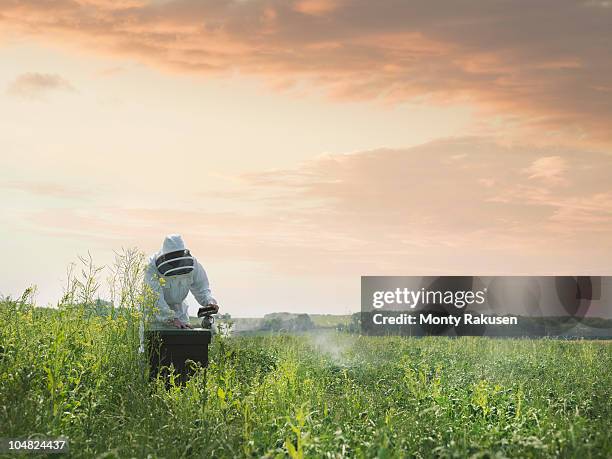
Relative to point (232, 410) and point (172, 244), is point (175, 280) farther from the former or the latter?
point (232, 410)

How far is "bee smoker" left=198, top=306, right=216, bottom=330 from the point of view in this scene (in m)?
9.95

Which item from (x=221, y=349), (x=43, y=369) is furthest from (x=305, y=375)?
(x=43, y=369)

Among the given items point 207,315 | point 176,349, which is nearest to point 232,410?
point 176,349

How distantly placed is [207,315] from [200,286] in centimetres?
60

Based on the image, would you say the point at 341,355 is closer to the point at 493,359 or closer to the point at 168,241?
the point at 493,359

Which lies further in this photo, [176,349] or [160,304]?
[160,304]

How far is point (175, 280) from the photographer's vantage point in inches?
408

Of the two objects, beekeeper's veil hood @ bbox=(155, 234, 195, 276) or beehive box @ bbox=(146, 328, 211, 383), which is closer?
beehive box @ bbox=(146, 328, 211, 383)

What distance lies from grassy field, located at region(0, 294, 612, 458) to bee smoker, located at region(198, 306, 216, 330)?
1.13 ft

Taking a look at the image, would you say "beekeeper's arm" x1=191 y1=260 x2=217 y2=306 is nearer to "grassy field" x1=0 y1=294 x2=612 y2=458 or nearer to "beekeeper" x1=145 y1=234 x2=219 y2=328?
"beekeeper" x1=145 y1=234 x2=219 y2=328

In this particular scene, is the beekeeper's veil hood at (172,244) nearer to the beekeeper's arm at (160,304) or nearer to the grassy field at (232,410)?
the beekeeper's arm at (160,304)

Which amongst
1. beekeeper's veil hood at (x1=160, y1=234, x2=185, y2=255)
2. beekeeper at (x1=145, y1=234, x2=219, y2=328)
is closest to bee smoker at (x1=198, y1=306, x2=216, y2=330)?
beekeeper at (x1=145, y1=234, x2=219, y2=328)

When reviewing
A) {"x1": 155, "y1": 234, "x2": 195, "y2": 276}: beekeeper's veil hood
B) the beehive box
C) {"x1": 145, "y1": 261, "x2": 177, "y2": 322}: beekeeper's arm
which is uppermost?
{"x1": 155, "y1": 234, "x2": 195, "y2": 276}: beekeeper's veil hood

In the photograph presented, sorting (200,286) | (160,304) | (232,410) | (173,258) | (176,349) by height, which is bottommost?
(232,410)
